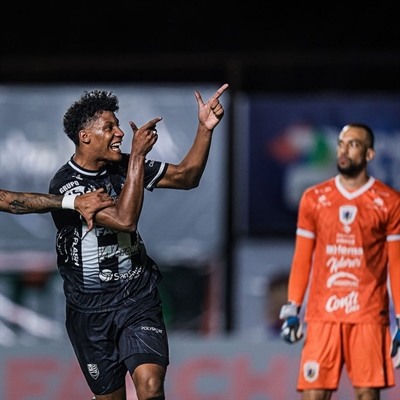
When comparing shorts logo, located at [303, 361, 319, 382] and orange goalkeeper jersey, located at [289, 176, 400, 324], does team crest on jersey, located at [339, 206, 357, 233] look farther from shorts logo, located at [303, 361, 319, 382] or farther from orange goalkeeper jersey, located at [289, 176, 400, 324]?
shorts logo, located at [303, 361, 319, 382]

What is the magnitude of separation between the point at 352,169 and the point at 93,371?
211cm

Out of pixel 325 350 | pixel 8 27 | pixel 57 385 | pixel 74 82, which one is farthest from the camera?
pixel 8 27

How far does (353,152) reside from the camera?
22.7 ft

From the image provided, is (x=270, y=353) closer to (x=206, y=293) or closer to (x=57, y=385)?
(x=57, y=385)

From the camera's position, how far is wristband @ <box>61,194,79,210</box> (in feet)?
18.3

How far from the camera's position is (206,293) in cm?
1062

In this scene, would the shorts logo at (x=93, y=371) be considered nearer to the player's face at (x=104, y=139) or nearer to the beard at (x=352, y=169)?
the player's face at (x=104, y=139)

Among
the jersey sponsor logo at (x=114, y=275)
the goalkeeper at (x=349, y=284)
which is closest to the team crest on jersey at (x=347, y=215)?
the goalkeeper at (x=349, y=284)

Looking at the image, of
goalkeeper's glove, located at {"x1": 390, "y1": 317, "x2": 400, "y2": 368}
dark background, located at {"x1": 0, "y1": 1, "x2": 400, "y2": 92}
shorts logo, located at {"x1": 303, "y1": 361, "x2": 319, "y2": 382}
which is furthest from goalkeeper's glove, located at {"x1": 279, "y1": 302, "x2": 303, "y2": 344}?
dark background, located at {"x1": 0, "y1": 1, "x2": 400, "y2": 92}

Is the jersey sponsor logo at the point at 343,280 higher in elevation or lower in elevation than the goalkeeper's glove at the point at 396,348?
higher

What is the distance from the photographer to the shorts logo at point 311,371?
22.1 feet

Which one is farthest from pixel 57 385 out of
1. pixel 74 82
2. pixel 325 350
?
pixel 74 82

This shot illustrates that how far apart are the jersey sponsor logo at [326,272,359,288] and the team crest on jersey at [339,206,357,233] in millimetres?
295

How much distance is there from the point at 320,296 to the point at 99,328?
63.7 inches
